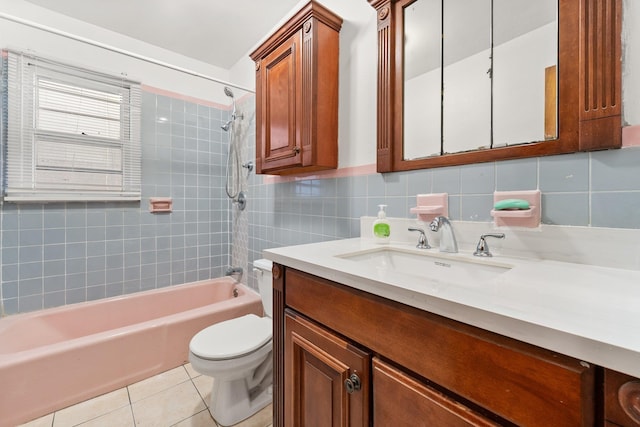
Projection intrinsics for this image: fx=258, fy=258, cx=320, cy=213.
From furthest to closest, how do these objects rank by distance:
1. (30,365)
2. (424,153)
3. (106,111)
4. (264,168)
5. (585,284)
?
(106,111) < (264,168) < (30,365) < (424,153) < (585,284)

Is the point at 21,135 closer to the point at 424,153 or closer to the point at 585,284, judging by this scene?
the point at 424,153

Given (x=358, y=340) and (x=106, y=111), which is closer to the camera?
(x=358, y=340)

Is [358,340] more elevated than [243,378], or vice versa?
[358,340]

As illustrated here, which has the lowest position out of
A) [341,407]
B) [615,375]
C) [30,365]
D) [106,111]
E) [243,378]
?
[243,378]

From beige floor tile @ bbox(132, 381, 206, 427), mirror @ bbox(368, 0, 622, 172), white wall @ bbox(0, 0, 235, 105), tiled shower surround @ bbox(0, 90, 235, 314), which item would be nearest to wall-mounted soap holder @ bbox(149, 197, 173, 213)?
tiled shower surround @ bbox(0, 90, 235, 314)

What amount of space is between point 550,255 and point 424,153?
0.56m

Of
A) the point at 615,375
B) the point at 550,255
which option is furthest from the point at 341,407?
the point at 550,255

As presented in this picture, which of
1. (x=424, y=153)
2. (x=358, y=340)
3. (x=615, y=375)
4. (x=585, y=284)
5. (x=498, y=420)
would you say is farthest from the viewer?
(x=424, y=153)

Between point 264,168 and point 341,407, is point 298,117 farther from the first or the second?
point 341,407

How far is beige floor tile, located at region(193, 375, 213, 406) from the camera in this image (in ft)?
4.76

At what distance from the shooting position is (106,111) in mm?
1972

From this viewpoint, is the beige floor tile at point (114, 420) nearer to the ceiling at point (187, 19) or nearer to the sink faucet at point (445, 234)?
the sink faucet at point (445, 234)

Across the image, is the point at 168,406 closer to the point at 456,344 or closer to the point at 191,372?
the point at 191,372

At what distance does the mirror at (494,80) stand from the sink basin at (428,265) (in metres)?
0.37
